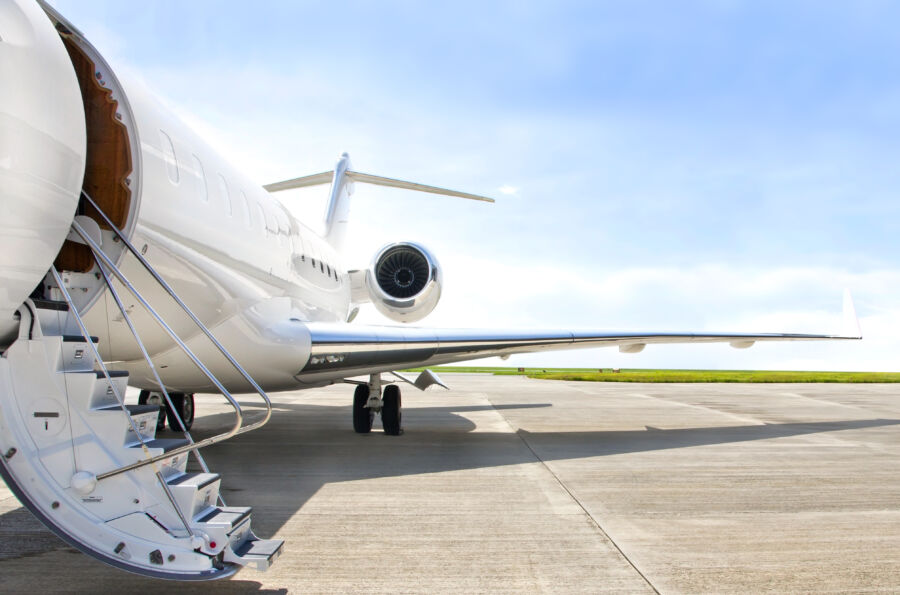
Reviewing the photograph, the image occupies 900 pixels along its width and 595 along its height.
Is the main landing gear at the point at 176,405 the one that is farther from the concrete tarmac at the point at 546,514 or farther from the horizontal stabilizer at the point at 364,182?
the horizontal stabilizer at the point at 364,182

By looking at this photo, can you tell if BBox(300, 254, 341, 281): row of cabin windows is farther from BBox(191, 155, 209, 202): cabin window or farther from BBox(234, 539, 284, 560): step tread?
BBox(234, 539, 284, 560): step tread

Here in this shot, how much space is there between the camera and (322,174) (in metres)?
18.9

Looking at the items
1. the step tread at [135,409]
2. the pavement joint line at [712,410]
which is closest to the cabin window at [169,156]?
the step tread at [135,409]

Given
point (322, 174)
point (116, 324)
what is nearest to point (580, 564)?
point (116, 324)

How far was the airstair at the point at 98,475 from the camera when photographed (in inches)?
140

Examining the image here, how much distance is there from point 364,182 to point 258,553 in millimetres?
15379

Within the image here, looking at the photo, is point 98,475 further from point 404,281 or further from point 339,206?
point 339,206

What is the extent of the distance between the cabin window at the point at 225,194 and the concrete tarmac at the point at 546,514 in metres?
2.72

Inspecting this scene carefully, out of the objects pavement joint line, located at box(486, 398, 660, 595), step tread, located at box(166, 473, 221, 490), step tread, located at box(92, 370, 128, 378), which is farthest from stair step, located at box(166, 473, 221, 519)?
pavement joint line, located at box(486, 398, 660, 595)

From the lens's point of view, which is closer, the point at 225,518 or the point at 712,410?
the point at 225,518

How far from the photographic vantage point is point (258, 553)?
143 inches

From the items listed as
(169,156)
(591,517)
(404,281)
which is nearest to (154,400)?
(404,281)

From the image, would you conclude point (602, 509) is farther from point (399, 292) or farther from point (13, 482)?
point (399, 292)

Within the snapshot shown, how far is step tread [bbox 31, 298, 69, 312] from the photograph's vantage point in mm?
3934
